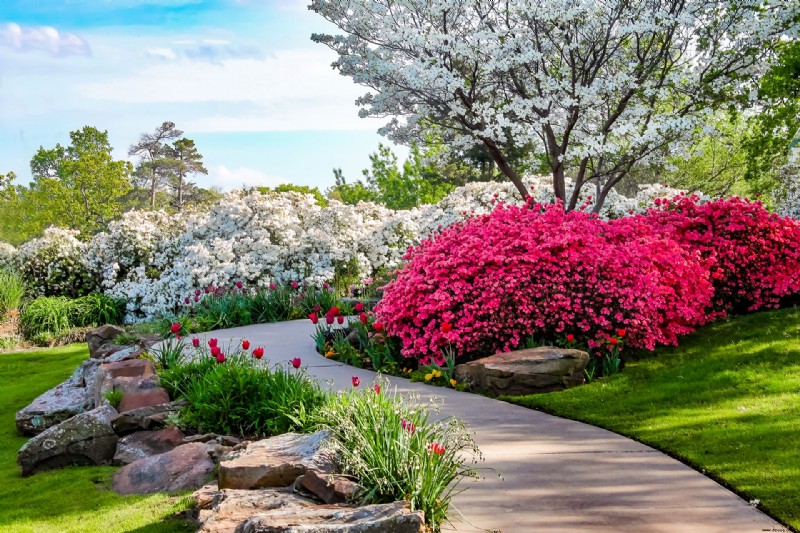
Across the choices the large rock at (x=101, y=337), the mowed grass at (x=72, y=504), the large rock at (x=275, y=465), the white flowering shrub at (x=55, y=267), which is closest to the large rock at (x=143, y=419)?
the mowed grass at (x=72, y=504)

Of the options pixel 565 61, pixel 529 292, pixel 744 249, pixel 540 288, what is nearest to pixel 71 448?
pixel 529 292

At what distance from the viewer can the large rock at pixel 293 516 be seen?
3418 mm

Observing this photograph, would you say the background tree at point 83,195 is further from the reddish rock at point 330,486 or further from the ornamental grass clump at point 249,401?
the reddish rock at point 330,486

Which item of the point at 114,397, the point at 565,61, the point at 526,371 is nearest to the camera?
the point at 114,397

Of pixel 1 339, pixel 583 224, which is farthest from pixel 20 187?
pixel 583 224

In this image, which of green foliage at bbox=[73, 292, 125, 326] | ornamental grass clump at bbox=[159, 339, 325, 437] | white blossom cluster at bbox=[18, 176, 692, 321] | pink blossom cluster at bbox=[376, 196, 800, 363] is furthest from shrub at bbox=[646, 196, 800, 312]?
green foliage at bbox=[73, 292, 125, 326]

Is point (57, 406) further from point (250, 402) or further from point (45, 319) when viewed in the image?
point (45, 319)

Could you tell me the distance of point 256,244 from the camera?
49.6ft

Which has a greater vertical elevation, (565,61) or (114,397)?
(565,61)

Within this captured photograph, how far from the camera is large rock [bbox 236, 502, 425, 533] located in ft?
11.1

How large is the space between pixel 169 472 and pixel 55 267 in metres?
13.1

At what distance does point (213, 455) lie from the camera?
568 centimetres

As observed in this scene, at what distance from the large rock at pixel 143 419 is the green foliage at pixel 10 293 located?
10.1 meters

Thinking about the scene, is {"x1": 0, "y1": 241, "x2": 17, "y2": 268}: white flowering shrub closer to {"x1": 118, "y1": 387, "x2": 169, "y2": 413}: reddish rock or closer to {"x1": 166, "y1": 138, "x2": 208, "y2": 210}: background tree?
{"x1": 118, "y1": 387, "x2": 169, "y2": 413}: reddish rock
